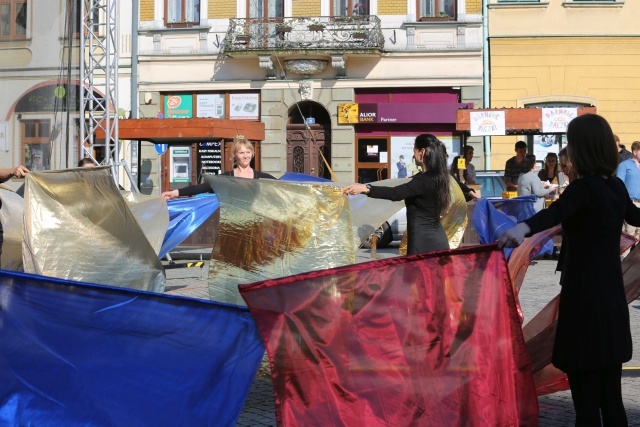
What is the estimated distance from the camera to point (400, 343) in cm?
487

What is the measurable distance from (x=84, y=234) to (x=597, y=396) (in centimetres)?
398

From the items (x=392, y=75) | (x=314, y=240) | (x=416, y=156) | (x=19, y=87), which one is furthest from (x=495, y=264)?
(x=392, y=75)

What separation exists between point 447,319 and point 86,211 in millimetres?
3367

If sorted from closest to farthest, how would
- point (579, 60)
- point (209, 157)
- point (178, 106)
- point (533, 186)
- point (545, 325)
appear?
1. point (545, 325)
2. point (533, 186)
3. point (579, 60)
4. point (209, 157)
5. point (178, 106)

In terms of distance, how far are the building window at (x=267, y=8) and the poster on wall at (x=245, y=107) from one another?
99.0 inches

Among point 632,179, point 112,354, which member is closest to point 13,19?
point 112,354

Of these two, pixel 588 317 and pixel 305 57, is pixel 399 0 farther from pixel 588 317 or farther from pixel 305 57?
pixel 588 317

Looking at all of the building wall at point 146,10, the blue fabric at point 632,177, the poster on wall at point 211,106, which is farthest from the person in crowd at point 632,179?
the building wall at point 146,10

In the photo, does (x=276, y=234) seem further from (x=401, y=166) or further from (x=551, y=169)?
(x=401, y=166)

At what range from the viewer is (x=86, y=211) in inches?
289

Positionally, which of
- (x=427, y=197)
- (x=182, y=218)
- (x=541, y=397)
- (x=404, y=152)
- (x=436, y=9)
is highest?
(x=436, y=9)

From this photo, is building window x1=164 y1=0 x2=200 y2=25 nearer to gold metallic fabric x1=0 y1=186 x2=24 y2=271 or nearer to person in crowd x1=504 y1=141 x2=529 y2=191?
person in crowd x1=504 y1=141 x2=529 y2=191

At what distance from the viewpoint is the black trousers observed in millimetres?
4676

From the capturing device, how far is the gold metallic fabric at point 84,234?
702 centimetres
